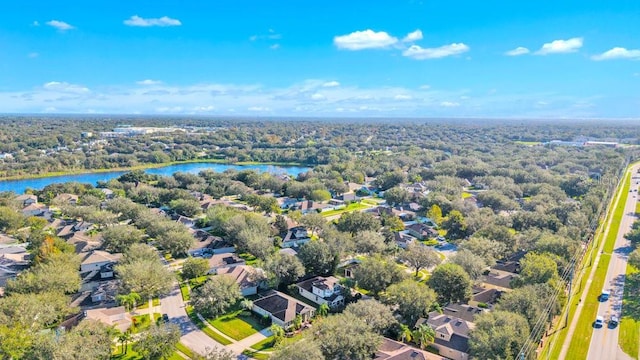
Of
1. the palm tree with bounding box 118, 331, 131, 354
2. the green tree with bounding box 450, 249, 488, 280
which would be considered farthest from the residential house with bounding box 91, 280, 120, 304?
the green tree with bounding box 450, 249, 488, 280

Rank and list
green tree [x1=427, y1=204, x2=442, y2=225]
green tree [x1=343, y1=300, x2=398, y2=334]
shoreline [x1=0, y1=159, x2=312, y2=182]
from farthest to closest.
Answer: shoreline [x1=0, y1=159, x2=312, y2=182]
green tree [x1=427, y1=204, x2=442, y2=225]
green tree [x1=343, y1=300, x2=398, y2=334]

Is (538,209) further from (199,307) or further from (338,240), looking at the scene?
(199,307)

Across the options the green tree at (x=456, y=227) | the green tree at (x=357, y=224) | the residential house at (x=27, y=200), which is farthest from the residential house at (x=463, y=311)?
the residential house at (x=27, y=200)

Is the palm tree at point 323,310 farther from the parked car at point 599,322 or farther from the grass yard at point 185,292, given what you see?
the parked car at point 599,322

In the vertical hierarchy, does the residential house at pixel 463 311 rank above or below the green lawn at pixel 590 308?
above

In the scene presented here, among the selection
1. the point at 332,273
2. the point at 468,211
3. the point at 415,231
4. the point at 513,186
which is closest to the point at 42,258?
Answer: the point at 332,273

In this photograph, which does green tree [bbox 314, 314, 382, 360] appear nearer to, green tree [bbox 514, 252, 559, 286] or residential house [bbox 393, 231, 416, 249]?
green tree [bbox 514, 252, 559, 286]
